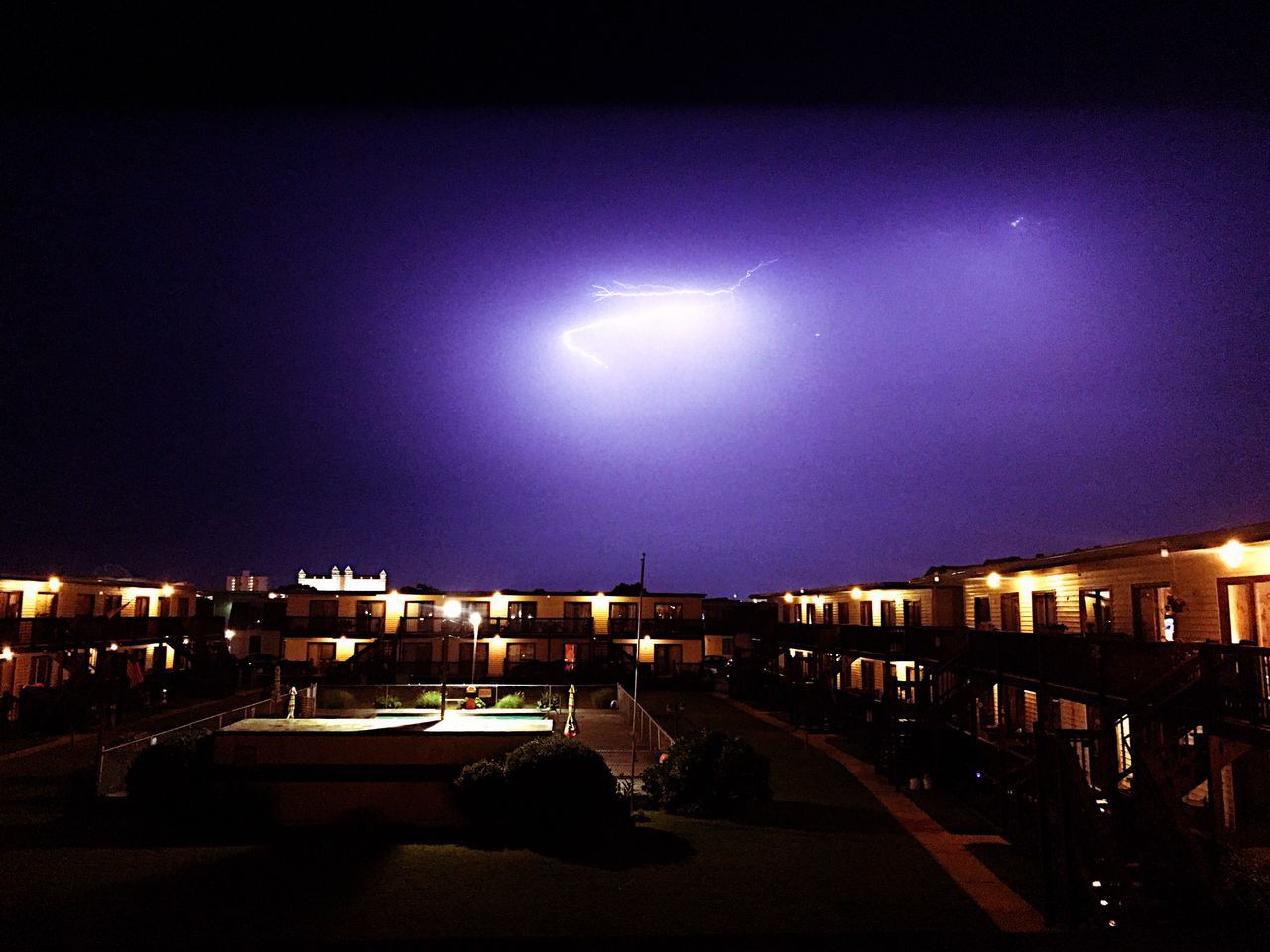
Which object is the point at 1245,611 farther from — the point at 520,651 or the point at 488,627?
the point at 520,651

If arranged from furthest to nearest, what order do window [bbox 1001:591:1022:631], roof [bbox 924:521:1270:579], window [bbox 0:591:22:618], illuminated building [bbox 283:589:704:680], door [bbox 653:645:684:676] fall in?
door [bbox 653:645:684:676] → illuminated building [bbox 283:589:704:680] → window [bbox 0:591:22:618] → window [bbox 1001:591:1022:631] → roof [bbox 924:521:1270:579]

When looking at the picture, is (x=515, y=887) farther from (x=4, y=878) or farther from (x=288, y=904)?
(x=4, y=878)

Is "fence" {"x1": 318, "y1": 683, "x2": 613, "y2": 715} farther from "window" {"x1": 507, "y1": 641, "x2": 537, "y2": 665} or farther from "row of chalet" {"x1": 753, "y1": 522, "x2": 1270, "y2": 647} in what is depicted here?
"window" {"x1": 507, "y1": 641, "x2": 537, "y2": 665}

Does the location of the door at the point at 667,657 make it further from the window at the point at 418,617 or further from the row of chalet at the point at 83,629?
the row of chalet at the point at 83,629

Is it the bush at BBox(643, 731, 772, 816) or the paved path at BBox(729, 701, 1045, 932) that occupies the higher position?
the bush at BBox(643, 731, 772, 816)

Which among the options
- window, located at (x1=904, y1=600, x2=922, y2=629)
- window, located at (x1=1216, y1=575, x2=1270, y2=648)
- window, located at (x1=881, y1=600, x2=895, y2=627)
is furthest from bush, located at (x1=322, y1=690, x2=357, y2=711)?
window, located at (x1=1216, y1=575, x2=1270, y2=648)

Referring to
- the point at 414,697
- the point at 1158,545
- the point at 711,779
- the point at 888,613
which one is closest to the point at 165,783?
the point at 711,779

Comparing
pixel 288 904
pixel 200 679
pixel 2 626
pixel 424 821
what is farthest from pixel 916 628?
pixel 200 679
